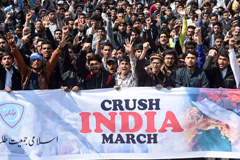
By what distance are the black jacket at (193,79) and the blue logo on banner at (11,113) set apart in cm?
232

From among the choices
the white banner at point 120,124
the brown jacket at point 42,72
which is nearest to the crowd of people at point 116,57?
the brown jacket at point 42,72

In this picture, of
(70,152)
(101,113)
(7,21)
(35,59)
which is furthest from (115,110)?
(7,21)

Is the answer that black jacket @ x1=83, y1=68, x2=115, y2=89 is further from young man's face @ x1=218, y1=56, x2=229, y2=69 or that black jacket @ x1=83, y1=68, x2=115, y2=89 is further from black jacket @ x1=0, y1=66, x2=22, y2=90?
young man's face @ x1=218, y1=56, x2=229, y2=69

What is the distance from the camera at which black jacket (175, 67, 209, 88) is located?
7.70 metres

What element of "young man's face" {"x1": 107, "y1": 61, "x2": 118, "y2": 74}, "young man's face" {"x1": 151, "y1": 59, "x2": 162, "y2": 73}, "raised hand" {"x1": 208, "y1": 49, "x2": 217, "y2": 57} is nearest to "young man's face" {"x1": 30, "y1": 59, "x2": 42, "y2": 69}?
"young man's face" {"x1": 107, "y1": 61, "x2": 118, "y2": 74}

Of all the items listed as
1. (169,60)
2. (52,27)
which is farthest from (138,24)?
(169,60)

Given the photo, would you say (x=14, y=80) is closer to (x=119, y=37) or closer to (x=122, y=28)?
(x=119, y=37)

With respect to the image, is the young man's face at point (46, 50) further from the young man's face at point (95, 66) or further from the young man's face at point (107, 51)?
the young man's face at point (107, 51)

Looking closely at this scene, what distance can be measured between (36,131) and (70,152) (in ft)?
1.87

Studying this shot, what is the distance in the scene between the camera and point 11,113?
7.50 metres

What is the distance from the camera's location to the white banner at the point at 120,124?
740cm

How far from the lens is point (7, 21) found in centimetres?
1317

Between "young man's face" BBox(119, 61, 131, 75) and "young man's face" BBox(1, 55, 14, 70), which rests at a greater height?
"young man's face" BBox(1, 55, 14, 70)

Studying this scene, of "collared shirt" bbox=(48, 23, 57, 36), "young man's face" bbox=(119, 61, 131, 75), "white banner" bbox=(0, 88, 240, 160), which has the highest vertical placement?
"collared shirt" bbox=(48, 23, 57, 36)
